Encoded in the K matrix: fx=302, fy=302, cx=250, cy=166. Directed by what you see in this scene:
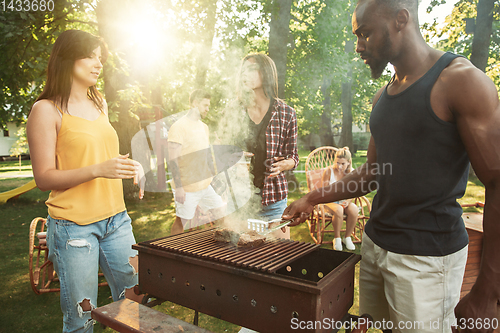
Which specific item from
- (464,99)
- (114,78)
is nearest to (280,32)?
Result: (114,78)

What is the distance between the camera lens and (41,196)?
1080 cm

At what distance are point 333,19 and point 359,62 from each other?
5990 mm

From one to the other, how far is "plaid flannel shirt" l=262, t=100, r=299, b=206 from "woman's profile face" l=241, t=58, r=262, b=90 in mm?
278

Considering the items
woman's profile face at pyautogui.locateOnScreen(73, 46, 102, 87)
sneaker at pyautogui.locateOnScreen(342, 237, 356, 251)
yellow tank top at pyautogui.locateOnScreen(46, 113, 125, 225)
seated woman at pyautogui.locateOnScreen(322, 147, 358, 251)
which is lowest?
sneaker at pyautogui.locateOnScreen(342, 237, 356, 251)

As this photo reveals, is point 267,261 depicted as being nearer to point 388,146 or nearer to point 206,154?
point 388,146

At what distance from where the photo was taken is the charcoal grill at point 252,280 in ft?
4.65

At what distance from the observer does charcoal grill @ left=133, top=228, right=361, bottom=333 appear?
55.7 inches

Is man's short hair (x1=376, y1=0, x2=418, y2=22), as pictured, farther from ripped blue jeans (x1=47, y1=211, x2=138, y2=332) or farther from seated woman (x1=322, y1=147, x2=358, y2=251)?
seated woman (x1=322, y1=147, x2=358, y2=251)

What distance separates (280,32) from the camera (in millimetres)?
9242

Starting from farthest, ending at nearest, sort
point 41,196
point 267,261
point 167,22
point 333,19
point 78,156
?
point 333,19
point 41,196
point 167,22
point 78,156
point 267,261

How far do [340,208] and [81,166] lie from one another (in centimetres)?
480

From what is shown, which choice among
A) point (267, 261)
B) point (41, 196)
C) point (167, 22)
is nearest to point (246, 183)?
point (267, 261)

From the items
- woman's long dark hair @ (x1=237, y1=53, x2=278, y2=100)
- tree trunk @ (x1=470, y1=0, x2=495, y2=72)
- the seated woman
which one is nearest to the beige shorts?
woman's long dark hair @ (x1=237, y1=53, x2=278, y2=100)

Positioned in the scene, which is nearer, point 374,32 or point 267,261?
point 374,32
